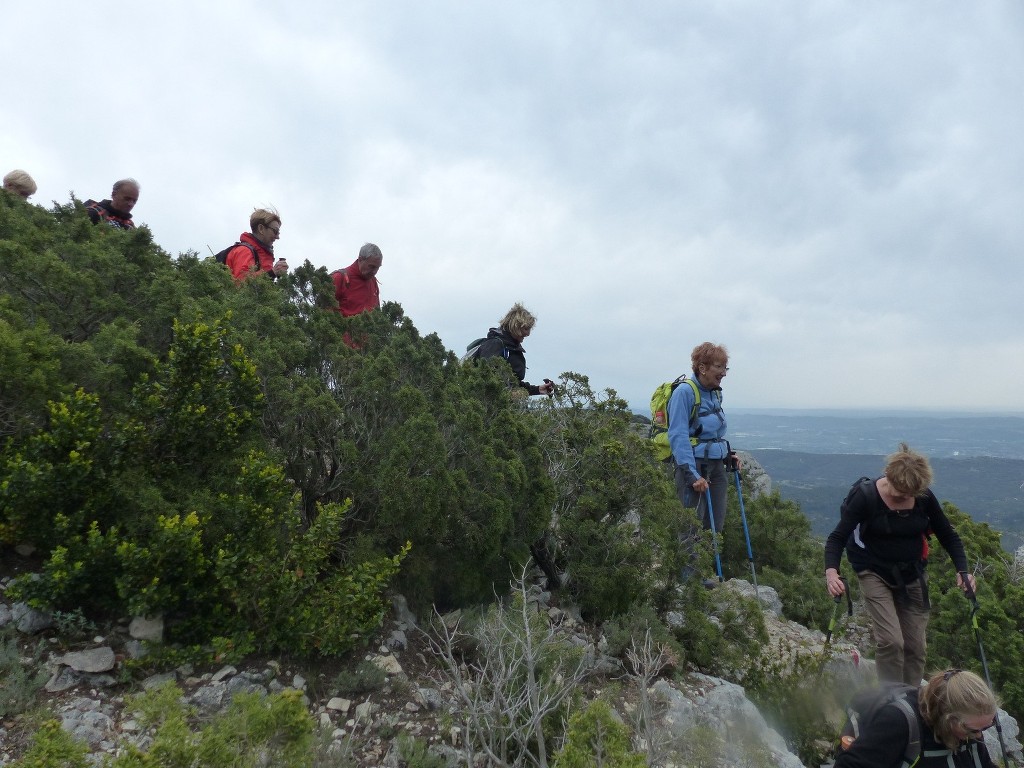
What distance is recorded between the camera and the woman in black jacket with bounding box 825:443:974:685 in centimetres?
389

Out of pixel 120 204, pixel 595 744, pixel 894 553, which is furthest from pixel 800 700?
pixel 120 204

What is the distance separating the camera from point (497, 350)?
6.29 metres

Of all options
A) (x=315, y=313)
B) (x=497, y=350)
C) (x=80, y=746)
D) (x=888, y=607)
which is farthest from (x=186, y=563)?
(x=888, y=607)

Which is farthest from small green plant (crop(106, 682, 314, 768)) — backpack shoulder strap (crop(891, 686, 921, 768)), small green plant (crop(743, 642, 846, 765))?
small green plant (crop(743, 642, 846, 765))

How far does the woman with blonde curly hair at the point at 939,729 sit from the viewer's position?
Result: 2.59 metres

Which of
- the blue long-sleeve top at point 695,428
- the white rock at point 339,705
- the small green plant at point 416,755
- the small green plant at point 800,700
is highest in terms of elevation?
the blue long-sleeve top at point 695,428

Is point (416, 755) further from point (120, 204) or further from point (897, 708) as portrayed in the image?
point (120, 204)

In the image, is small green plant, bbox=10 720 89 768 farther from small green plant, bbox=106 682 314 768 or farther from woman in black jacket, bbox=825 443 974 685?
woman in black jacket, bbox=825 443 974 685

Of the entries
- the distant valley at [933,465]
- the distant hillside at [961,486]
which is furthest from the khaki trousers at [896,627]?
the distant hillside at [961,486]

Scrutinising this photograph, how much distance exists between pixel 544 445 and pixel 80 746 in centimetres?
409

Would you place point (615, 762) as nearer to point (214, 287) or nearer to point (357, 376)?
point (357, 376)

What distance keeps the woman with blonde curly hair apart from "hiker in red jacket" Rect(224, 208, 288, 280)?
5.50m

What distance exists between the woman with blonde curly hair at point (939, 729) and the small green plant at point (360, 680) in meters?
2.41

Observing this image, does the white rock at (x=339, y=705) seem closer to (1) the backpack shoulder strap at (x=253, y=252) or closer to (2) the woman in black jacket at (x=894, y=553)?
(2) the woman in black jacket at (x=894, y=553)
